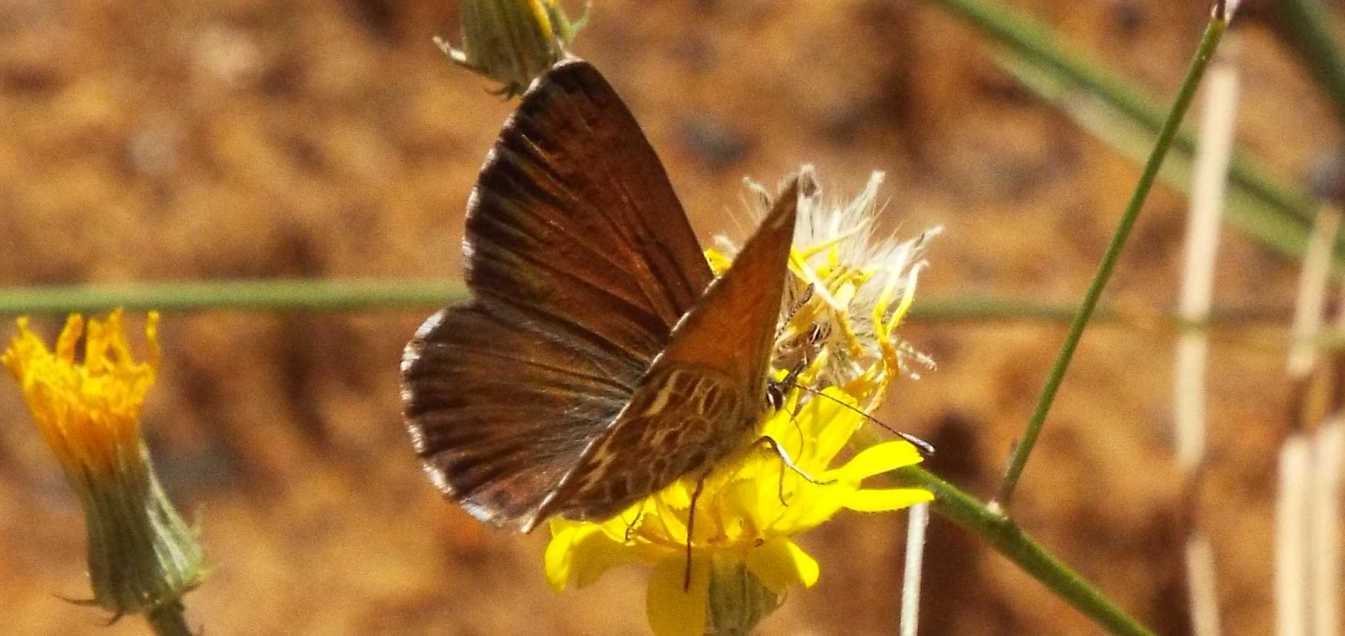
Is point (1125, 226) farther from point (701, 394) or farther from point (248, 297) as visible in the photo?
point (248, 297)

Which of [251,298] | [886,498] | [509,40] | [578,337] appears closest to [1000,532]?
[886,498]

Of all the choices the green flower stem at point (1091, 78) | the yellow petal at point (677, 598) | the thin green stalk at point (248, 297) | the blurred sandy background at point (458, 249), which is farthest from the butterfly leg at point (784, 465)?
the blurred sandy background at point (458, 249)

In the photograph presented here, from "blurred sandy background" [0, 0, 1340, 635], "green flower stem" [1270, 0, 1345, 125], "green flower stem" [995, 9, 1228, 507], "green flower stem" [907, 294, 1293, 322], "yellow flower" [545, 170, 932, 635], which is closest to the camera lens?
"green flower stem" [995, 9, 1228, 507]

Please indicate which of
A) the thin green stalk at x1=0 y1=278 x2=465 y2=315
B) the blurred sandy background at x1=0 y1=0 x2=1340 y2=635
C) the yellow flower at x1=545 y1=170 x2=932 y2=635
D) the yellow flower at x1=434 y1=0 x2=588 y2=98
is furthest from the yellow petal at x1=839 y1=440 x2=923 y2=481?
the blurred sandy background at x1=0 y1=0 x2=1340 y2=635

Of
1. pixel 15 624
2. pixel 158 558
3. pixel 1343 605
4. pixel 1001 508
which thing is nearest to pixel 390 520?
pixel 15 624

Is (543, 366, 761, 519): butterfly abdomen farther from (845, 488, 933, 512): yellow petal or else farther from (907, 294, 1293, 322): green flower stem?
(907, 294, 1293, 322): green flower stem

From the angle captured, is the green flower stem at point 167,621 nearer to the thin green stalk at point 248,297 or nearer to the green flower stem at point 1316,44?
the thin green stalk at point 248,297

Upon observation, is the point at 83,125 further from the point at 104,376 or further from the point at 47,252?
the point at 104,376
